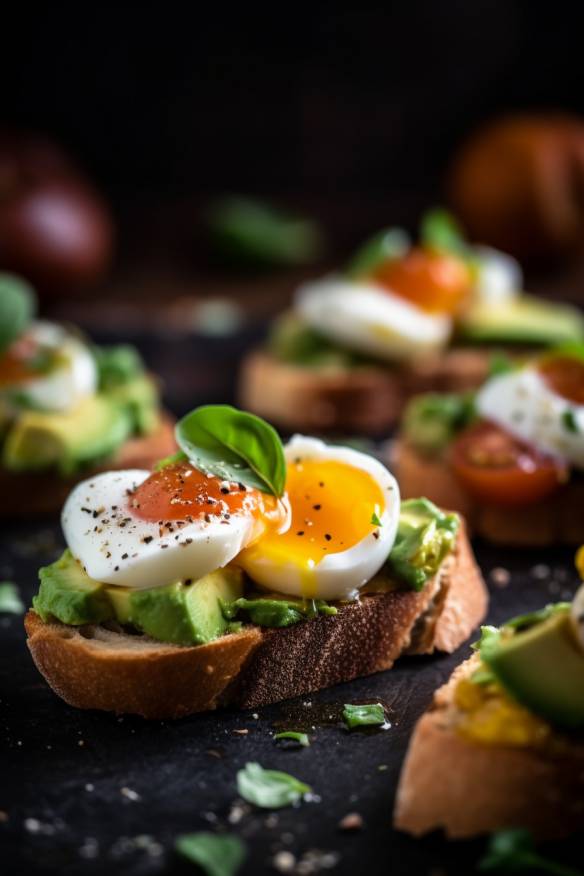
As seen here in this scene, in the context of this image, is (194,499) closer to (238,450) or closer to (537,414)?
(238,450)

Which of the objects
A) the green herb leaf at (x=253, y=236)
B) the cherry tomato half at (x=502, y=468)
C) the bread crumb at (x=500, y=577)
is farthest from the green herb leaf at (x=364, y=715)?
the green herb leaf at (x=253, y=236)

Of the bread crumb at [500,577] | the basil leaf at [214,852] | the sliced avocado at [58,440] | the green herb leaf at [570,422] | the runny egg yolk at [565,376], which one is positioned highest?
the runny egg yolk at [565,376]

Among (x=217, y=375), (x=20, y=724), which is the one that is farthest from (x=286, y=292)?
(x=20, y=724)

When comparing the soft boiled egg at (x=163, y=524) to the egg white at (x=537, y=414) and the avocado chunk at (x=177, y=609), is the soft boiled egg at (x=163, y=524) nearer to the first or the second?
the avocado chunk at (x=177, y=609)

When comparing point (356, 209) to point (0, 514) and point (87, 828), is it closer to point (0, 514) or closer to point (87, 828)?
point (0, 514)

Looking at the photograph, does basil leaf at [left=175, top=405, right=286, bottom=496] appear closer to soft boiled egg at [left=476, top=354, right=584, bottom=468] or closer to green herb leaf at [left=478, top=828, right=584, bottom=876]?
green herb leaf at [left=478, top=828, right=584, bottom=876]

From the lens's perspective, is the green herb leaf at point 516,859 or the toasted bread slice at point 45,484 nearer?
the green herb leaf at point 516,859

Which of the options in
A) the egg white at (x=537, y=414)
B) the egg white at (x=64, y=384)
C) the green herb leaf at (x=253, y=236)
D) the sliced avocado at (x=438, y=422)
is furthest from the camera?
the green herb leaf at (x=253, y=236)
